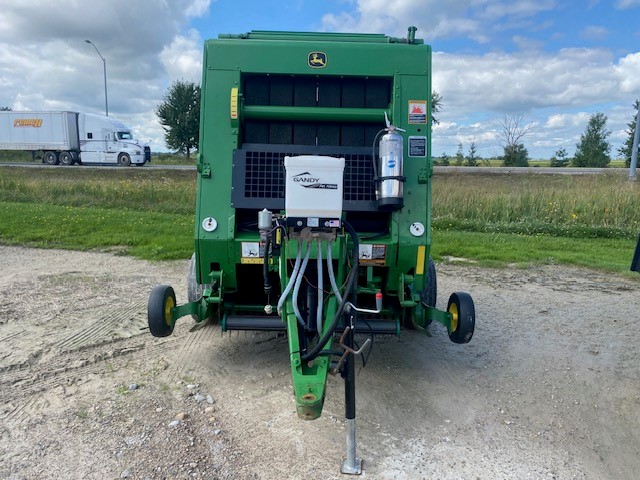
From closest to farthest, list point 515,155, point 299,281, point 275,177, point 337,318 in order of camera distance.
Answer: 1. point 337,318
2. point 299,281
3. point 275,177
4. point 515,155

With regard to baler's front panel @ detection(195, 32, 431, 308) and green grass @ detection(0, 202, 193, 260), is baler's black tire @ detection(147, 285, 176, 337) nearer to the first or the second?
baler's front panel @ detection(195, 32, 431, 308)

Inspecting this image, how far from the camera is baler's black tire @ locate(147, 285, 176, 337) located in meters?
3.90

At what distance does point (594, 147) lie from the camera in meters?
43.7

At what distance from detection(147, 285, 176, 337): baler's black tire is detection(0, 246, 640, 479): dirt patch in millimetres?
448

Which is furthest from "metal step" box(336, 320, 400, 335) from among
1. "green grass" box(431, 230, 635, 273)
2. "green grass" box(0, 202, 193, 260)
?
"green grass" box(0, 202, 193, 260)

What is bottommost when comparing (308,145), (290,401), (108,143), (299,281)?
(290,401)

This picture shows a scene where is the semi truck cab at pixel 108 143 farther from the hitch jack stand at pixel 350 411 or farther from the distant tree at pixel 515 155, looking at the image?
the hitch jack stand at pixel 350 411

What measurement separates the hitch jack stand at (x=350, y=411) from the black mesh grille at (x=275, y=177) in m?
1.33

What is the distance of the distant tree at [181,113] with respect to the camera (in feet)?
121

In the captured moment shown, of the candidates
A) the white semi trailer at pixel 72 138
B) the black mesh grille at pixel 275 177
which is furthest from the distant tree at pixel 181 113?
the black mesh grille at pixel 275 177

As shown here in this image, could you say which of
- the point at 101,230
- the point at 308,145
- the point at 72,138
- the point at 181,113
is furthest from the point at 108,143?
the point at 308,145

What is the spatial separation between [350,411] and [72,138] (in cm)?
3023

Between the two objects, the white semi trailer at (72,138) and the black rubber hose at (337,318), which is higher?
the white semi trailer at (72,138)

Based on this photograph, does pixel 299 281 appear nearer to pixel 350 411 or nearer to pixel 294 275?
pixel 294 275
